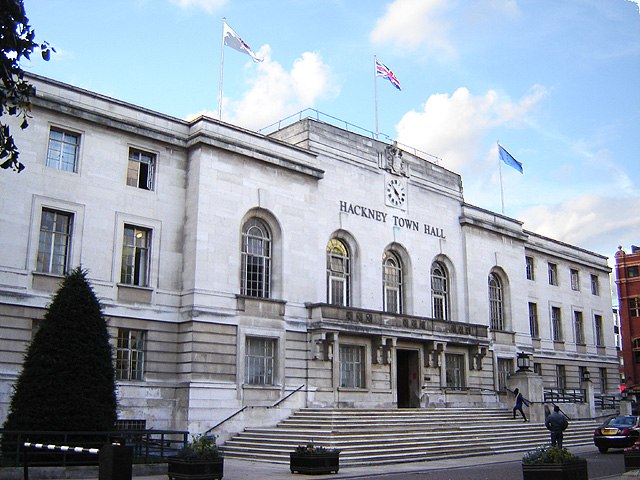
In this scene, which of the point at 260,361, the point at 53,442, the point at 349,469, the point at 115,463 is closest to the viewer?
the point at 115,463

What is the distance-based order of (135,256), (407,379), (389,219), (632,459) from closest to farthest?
1. (632,459)
2. (135,256)
3. (407,379)
4. (389,219)

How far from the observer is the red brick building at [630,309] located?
7250cm

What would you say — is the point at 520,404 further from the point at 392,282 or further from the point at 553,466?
the point at 553,466

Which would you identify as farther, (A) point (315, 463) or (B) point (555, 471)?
(A) point (315, 463)

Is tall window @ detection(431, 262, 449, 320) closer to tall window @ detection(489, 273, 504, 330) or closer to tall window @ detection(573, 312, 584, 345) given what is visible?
tall window @ detection(489, 273, 504, 330)

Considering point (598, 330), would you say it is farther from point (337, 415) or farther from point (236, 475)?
point (236, 475)

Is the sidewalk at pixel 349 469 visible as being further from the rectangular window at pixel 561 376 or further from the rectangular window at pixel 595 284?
the rectangular window at pixel 595 284

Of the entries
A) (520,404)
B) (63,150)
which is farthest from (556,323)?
(63,150)

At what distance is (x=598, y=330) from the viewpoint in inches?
2205

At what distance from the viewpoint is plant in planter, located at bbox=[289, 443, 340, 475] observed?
779 inches

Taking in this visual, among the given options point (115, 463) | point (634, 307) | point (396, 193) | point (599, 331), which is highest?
point (396, 193)

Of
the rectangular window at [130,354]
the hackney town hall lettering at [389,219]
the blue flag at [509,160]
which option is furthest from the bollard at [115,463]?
the blue flag at [509,160]

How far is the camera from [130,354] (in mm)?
27734

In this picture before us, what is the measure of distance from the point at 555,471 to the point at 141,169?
20.9 metres
